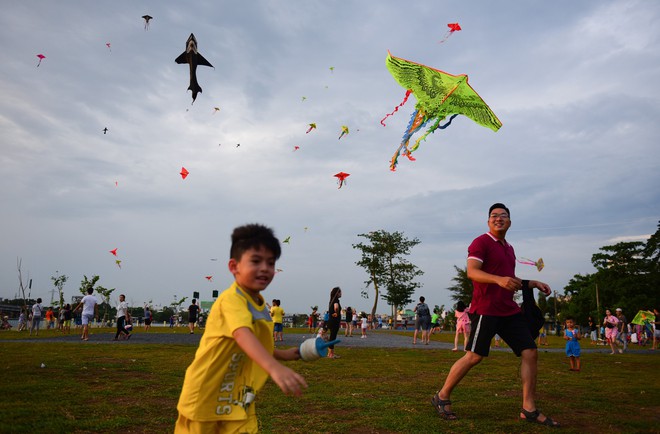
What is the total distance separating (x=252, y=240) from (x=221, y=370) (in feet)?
2.34

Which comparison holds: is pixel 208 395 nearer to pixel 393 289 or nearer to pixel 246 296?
pixel 246 296

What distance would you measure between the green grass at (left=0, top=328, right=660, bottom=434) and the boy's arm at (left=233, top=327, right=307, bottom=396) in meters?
2.96

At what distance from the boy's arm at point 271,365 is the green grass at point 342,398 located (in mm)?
2957

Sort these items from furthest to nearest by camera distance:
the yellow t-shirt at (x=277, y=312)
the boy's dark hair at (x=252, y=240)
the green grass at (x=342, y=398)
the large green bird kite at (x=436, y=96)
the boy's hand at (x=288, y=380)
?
1. the yellow t-shirt at (x=277, y=312)
2. the large green bird kite at (x=436, y=96)
3. the green grass at (x=342, y=398)
4. the boy's dark hair at (x=252, y=240)
5. the boy's hand at (x=288, y=380)

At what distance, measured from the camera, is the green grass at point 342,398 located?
5098 millimetres

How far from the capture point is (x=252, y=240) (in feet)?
8.92

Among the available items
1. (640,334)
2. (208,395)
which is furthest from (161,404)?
(640,334)

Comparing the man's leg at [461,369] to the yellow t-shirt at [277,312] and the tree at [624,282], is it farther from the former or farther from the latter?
the tree at [624,282]

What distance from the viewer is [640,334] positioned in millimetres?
28406

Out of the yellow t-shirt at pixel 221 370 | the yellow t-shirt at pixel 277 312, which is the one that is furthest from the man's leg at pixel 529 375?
the yellow t-shirt at pixel 277 312

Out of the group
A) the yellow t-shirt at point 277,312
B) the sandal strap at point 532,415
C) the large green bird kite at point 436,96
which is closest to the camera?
the sandal strap at point 532,415

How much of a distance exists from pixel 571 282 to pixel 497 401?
7403cm

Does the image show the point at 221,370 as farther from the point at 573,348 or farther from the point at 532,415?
the point at 573,348

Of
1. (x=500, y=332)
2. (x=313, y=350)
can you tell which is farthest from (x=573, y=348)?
(x=313, y=350)
